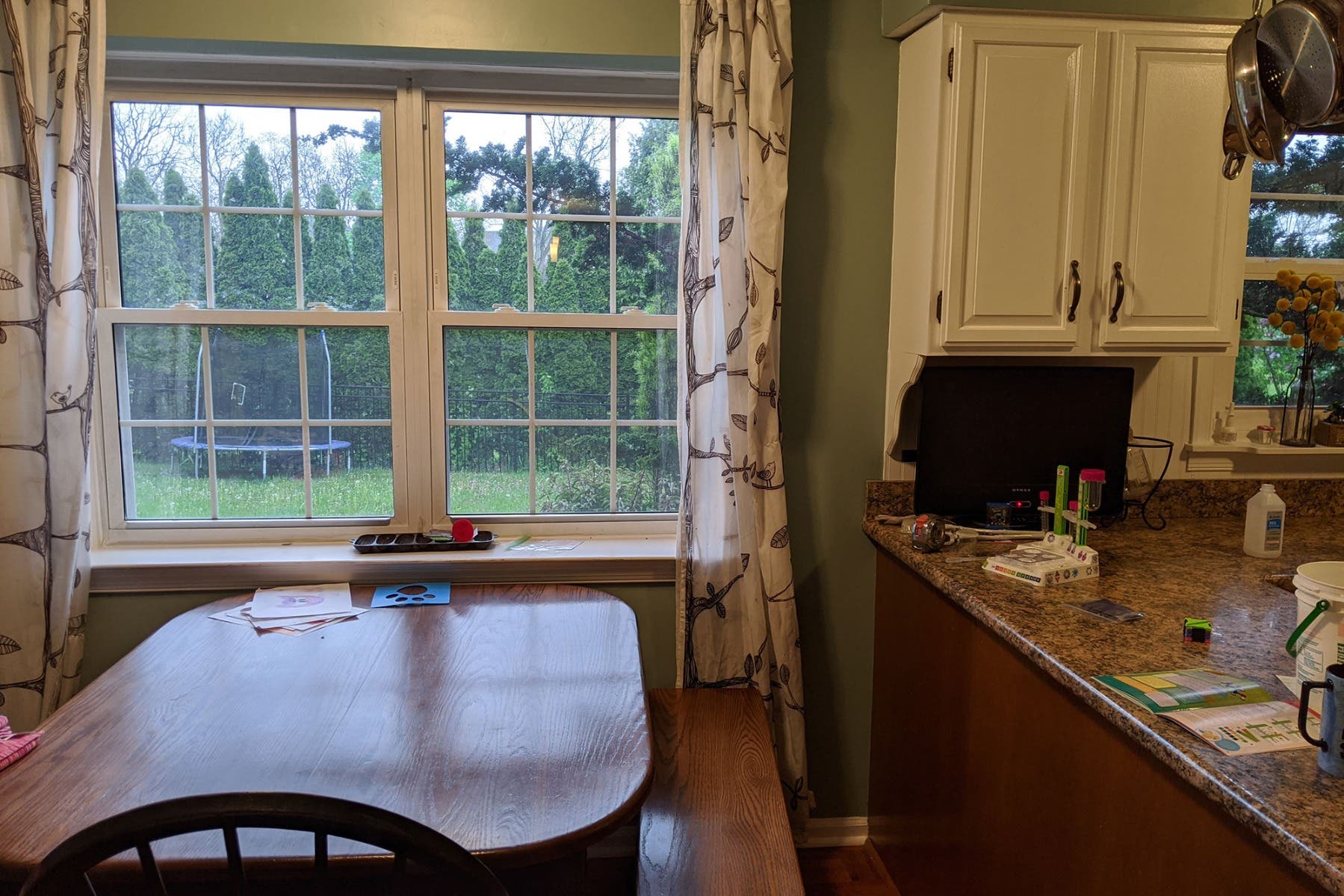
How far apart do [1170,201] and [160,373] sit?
2.59m

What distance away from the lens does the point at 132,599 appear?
2.25 meters

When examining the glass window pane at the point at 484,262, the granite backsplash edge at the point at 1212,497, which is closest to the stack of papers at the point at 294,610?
the glass window pane at the point at 484,262

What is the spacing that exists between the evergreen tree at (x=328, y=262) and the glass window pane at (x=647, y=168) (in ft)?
2.45

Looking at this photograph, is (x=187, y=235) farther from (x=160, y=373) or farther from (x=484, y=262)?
(x=484, y=262)

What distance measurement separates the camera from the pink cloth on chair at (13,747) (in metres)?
1.32

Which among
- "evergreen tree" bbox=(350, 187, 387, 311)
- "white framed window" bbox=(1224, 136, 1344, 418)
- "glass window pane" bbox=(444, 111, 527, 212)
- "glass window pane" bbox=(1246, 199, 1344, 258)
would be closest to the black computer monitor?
"white framed window" bbox=(1224, 136, 1344, 418)

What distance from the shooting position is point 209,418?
7.84 feet

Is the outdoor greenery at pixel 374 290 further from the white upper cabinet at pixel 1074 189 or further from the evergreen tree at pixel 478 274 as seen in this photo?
the white upper cabinet at pixel 1074 189

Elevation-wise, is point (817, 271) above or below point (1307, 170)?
below

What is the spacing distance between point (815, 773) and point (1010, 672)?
101 centimetres

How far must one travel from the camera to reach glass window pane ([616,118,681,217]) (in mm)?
2441

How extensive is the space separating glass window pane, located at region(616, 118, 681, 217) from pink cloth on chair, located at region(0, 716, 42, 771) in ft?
5.78

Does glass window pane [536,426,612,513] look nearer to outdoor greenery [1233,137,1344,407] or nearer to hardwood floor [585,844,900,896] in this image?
hardwood floor [585,844,900,896]

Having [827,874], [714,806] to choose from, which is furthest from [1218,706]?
[827,874]
